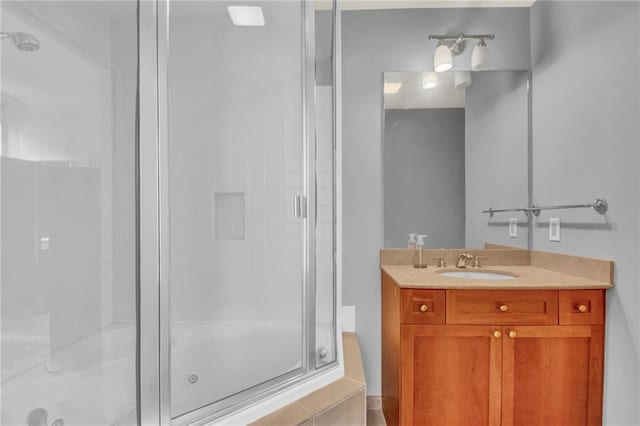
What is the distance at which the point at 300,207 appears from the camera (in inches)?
61.0

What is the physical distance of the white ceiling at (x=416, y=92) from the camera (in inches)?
77.6

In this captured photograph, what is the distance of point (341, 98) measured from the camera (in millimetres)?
1957

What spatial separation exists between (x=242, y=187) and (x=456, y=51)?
149cm

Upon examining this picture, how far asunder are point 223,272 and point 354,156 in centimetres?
98

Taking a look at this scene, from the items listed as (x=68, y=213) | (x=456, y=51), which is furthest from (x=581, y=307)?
(x=68, y=213)

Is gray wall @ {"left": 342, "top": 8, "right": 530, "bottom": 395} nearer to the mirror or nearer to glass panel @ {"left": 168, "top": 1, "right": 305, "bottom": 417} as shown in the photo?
the mirror

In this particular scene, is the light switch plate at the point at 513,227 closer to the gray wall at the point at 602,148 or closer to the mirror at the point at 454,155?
the mirror at the point at 454,155

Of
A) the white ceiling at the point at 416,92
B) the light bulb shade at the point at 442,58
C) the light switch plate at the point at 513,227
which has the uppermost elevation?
the light bulb shade at the point at 442,58

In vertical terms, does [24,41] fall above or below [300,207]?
above

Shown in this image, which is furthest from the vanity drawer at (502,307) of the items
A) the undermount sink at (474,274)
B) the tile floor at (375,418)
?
the tile floor at (375,418)

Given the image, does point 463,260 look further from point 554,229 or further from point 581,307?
point 581,307

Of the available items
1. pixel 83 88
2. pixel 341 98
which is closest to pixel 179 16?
pixel 83 88

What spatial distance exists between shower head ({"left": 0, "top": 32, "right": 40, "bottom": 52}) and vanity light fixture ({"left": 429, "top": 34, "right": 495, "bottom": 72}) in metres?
1.83

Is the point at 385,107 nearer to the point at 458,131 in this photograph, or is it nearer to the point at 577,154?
the point at 458,131
